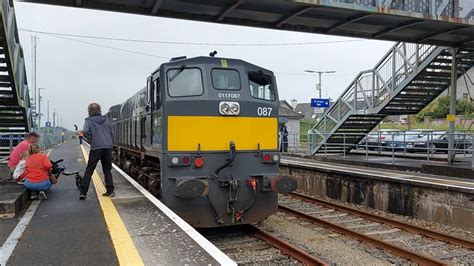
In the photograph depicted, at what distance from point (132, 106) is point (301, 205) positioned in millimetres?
5618

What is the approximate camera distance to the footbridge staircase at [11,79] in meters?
9.89

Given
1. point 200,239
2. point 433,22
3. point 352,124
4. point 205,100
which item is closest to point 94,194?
point 205,100

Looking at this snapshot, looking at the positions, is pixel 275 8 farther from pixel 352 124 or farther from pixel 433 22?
pixel 352 124

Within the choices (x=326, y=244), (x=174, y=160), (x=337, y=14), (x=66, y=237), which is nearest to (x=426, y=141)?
(x=337, y=14)

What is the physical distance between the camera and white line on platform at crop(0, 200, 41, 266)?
15.8 ft

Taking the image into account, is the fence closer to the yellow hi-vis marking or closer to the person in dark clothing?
the person in dark clothing

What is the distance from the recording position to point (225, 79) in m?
8.33

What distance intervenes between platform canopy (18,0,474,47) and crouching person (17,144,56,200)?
3.97 metres

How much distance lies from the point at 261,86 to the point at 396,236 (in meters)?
3.99

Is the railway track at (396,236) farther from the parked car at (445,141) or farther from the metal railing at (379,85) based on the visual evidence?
the metal railing at (379,85)

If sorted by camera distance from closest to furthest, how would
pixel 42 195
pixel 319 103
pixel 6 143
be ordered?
pixel 42 195
pixel 6 143
pixel 319 103

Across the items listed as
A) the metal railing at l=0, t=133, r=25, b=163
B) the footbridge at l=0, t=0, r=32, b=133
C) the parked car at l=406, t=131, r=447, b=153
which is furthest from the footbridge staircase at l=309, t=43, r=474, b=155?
the metal railing at l=0, t=133, r=25, b=163

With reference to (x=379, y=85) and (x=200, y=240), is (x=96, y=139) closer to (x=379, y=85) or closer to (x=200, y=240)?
(x=200, y=240)

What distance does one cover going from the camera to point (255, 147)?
8.31 m
